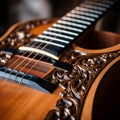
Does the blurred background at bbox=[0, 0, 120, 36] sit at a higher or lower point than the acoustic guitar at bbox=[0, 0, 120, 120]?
lower

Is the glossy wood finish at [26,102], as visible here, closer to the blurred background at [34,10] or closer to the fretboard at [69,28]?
the fretboard at [69,28]

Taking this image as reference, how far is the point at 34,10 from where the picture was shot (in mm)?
1420

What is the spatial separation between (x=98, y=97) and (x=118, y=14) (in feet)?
2.32

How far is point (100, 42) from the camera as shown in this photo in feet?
3.15

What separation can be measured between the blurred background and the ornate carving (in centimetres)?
58

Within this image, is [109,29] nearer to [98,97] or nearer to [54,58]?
[54,58]

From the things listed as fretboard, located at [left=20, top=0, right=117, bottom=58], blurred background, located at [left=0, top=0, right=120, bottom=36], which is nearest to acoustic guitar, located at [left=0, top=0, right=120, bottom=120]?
fretboard, located at [left=20, top=0, right=117, bottom=58]

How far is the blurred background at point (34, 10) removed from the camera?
1.28m

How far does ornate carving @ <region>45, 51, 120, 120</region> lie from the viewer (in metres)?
0.53

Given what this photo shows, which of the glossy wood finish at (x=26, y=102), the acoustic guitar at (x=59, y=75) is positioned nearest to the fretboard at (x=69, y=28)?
the acoustic guitar at (x=59, y=75)

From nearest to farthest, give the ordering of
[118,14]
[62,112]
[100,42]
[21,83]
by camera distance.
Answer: [62,112] → [21,83] → [100,42] → [118,14]

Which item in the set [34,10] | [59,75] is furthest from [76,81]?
[34,10]

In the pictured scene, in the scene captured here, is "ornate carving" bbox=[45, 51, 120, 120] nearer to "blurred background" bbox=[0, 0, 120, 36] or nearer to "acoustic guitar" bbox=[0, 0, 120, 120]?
"acoustic guitar" bbox=[0, 0, 120, 120]

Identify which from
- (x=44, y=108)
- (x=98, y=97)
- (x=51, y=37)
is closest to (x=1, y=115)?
(x=44, y=108)
